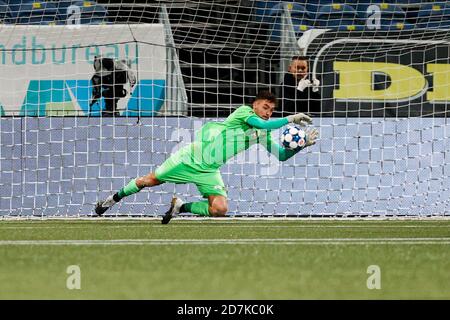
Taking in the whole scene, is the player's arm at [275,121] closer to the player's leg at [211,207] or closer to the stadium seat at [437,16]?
the player's leg at [211,207]

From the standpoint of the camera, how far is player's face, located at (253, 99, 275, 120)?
476 inches

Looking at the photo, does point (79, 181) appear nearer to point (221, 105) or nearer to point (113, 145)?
point (113, 145)

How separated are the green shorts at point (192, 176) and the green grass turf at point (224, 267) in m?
2.38

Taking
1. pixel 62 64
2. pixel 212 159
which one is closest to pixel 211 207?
pixel 212 159

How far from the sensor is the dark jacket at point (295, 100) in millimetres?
14711

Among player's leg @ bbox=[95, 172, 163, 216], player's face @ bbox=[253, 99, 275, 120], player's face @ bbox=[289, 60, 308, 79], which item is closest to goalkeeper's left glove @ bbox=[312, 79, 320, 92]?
player's face @ bbox=[289, 60, 308, 79]

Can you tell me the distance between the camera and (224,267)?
6254 mm

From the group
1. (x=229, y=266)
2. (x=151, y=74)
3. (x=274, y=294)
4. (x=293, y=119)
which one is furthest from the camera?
(x=151, y=74)

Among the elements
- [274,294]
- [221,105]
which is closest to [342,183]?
[221,105]

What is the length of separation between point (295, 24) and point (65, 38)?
13.0ft

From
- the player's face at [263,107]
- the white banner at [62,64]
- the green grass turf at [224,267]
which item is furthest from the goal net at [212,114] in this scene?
the green grass turf at [224,267]

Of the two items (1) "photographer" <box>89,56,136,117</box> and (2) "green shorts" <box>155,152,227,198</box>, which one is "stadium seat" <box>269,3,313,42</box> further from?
(2) "green shorts" <box>155,152,227,198</box>

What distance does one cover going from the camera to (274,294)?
5008 millimetres

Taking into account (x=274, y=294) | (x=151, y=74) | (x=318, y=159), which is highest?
(x=151, y=74)
